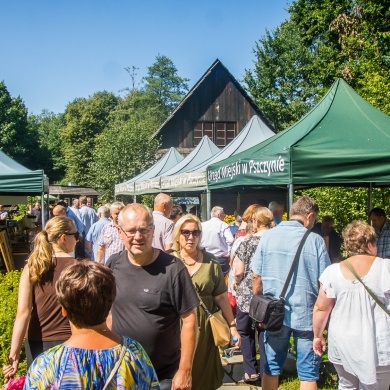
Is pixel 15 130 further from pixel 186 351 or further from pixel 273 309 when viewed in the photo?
pixel 186 351

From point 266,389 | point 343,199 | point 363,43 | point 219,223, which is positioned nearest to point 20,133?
point 363,43

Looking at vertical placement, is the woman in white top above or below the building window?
below

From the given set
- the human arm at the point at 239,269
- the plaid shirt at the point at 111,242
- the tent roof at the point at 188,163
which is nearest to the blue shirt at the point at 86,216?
the tent roof at the point at 188,163

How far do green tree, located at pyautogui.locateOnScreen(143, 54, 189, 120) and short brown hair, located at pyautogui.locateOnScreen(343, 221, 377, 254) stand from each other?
74867 mm

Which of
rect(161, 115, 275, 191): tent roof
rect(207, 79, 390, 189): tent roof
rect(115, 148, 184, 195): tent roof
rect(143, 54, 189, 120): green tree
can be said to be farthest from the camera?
rect(143, 54, 189, 120): green tree

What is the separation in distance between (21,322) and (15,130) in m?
51.7

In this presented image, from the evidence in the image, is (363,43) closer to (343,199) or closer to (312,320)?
(343,199)

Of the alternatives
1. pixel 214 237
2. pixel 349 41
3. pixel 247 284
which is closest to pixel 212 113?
pixel 349 41

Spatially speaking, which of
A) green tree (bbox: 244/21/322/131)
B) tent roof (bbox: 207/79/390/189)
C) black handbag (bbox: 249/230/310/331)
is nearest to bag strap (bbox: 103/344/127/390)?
black handbag (bbox: 249/230/310/331)

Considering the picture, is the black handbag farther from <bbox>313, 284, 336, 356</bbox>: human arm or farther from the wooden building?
the wooden building

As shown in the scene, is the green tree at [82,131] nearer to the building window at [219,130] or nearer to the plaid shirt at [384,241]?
the building window at [219,130]

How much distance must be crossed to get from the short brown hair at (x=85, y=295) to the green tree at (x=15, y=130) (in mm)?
51414

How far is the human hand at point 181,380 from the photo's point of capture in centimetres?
287

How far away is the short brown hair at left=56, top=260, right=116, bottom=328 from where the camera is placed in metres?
2.04
